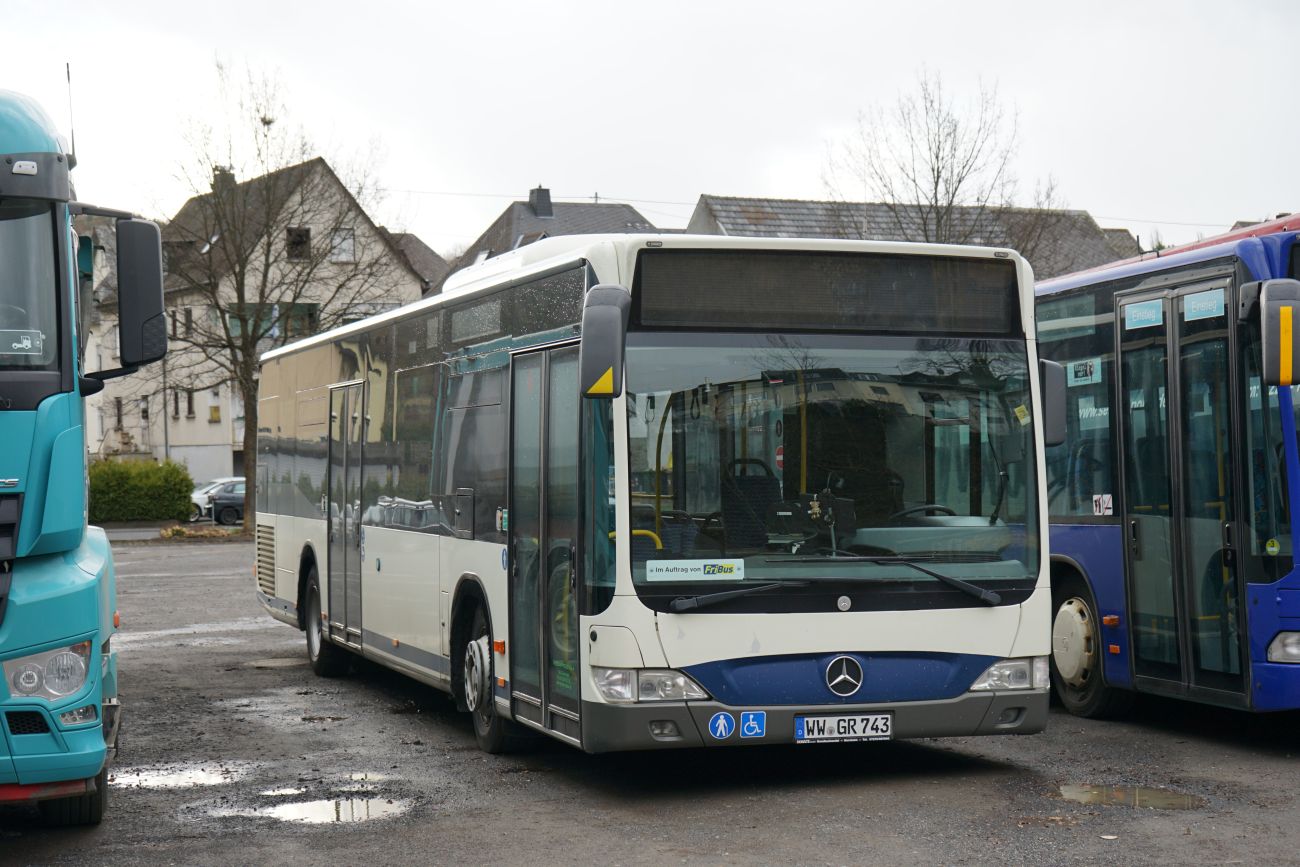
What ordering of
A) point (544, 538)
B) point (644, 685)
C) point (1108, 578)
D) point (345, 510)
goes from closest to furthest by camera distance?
point (644, 685)
point (544, 538)
point (1108, 578)
point (345, 510)

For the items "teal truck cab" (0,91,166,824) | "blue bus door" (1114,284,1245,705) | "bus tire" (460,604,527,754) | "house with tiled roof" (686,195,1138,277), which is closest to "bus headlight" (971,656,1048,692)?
"blue bus door" (1114,284,1245,705)

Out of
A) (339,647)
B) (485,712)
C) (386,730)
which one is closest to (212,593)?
(339,647)

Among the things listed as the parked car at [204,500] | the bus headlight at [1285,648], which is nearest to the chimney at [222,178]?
the parked car at [204,500]

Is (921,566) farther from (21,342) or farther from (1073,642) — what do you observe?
(21,342)

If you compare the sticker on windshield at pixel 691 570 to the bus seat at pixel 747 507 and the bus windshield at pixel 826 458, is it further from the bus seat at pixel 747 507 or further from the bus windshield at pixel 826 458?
the bus seat at pixel 747 507

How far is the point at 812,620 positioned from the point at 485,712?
264cm

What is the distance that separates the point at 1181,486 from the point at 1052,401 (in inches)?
58.7

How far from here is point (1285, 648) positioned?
30.9 ft

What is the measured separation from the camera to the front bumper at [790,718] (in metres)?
8.38

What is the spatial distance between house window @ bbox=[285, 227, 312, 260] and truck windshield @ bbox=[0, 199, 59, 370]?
38879mm

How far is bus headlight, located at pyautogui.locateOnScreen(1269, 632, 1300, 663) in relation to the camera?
939cm

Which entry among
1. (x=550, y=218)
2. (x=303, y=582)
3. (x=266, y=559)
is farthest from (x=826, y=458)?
(x=550, y=218)

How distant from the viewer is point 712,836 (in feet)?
25.5

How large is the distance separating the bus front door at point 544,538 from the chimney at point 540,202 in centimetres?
6637
